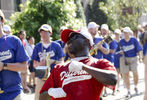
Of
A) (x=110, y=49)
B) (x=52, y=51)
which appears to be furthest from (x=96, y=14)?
(x=52, y=51)

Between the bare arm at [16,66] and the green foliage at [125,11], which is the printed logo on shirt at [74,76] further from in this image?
the green foliage at [125,11]

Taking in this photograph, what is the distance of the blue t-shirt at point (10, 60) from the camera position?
447 cm

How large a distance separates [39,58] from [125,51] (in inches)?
168

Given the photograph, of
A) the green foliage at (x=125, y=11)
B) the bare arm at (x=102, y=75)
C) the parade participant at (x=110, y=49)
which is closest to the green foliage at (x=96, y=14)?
the green foliage at (x=125, y=11)

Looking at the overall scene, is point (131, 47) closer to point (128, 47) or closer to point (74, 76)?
point (128, 47)

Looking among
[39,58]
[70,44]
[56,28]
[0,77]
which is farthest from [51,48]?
[56,28]

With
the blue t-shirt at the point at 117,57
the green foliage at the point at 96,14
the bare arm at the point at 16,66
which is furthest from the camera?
the green foliage at the point at 96,14

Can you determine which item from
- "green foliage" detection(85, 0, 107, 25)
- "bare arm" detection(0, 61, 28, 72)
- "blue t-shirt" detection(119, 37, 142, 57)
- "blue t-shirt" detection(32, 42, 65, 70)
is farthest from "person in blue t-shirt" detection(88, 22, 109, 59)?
"green foliage" detection(85, 0, 107, 25)

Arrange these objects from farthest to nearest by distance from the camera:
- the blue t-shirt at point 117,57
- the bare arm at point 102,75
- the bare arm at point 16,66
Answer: the blue t-shirt at point 117,57
the bare arm at point 16,66
the bare arm at point 102,75

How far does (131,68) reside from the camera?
10625mm

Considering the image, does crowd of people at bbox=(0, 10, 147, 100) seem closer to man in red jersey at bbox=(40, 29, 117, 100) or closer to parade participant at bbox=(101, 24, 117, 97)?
man in red jersey at bbox=(40, 29, 117, 100)

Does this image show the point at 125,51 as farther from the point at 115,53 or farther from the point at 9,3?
the point at 9,3

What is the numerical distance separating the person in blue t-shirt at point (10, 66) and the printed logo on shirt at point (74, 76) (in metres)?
1.21

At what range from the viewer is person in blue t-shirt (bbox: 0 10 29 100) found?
4.46 meters
